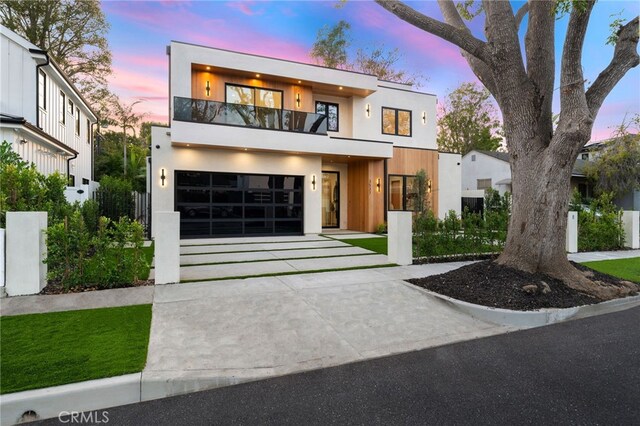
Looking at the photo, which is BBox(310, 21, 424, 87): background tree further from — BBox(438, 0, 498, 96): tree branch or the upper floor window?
BBox(438, 0, 498, 96): tree branch

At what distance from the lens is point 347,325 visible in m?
4.40

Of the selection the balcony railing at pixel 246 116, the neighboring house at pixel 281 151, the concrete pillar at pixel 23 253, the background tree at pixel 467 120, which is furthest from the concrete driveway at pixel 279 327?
the background tree at pixel 467 120

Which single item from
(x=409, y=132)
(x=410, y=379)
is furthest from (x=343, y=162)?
(x=410, y=379)

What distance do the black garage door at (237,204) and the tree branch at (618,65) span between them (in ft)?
32.4

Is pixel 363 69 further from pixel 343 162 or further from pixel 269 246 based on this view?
pixel 269 246

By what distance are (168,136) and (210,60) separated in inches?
127

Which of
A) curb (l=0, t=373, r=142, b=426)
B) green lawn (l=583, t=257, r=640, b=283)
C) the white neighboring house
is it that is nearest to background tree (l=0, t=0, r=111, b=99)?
the white neighboring house

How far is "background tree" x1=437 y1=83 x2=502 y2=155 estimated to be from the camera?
32.4 meters

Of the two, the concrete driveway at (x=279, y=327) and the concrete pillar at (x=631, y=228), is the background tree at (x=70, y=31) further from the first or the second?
the concrete pillar at (x=631, y=228)

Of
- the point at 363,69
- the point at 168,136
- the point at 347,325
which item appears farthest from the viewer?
the point at 363,69

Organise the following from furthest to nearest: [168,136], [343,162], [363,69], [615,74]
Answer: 1. [363,69]
2. [343,162]
3. [168,136]
4. [615,74]

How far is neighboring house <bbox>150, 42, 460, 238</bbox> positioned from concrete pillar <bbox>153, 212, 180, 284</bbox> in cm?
632

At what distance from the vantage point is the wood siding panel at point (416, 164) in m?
15.2

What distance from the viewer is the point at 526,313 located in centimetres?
474
